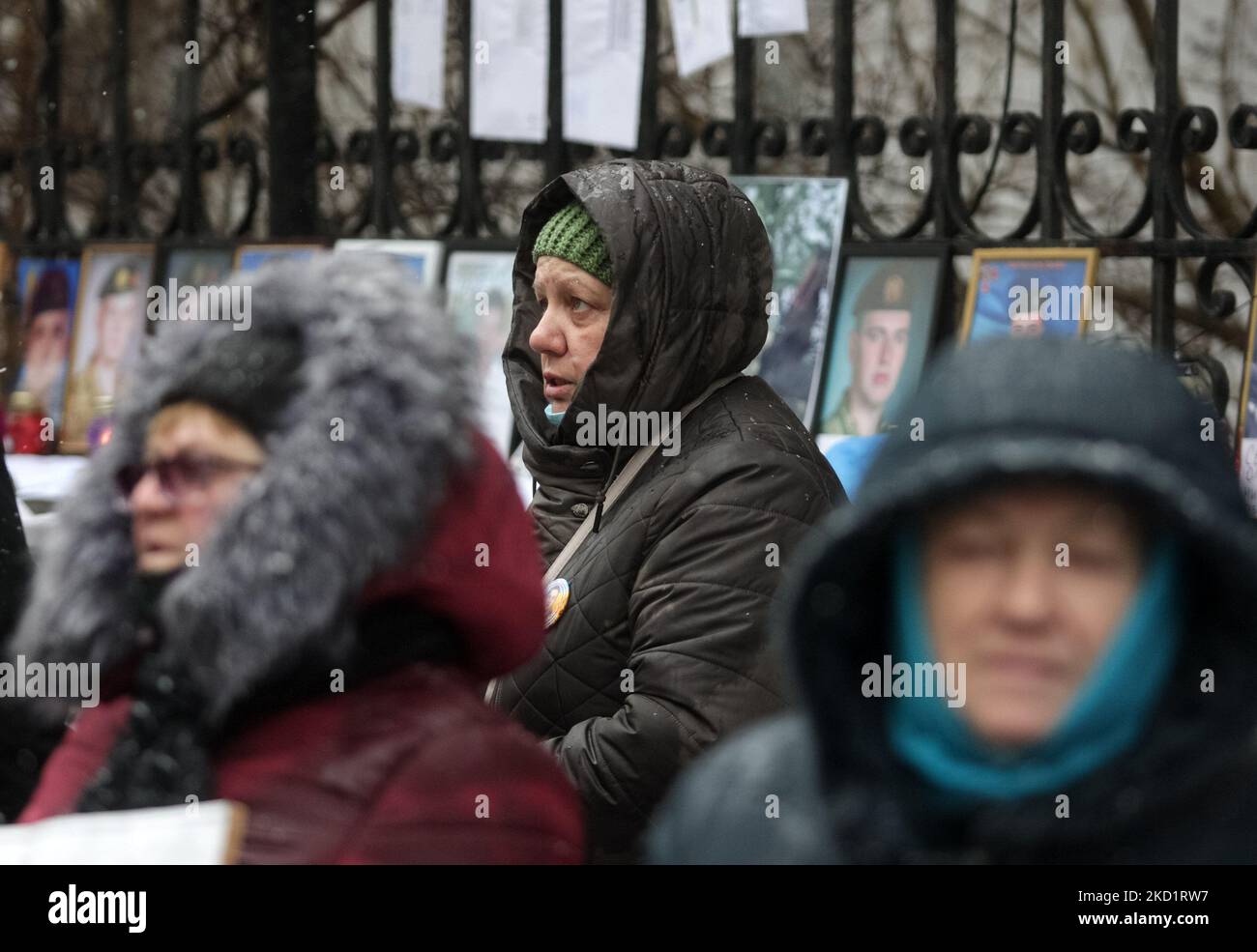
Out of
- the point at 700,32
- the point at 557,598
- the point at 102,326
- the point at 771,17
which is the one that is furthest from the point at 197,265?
the point at 557,598

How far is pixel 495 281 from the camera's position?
5.54 metres

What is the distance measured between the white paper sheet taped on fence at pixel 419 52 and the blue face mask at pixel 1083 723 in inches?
184

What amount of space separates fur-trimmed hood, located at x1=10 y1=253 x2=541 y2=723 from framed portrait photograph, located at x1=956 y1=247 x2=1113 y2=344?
260 centimetres

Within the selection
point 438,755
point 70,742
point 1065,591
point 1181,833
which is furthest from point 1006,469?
point 70,742

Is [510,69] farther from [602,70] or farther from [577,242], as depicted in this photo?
[577,242]

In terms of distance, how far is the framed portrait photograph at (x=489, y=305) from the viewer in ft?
17.8

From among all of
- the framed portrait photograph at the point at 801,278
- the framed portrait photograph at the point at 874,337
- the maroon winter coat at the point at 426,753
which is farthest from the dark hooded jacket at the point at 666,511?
the framed portrait photograph at the point at 801,278

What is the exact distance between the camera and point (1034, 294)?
4566 millimetres

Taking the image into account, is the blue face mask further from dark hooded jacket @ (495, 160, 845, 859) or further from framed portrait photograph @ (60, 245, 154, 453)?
framed portrait photograph @ (60, 245, 154, 453)

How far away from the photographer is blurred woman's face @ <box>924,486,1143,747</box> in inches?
57.6

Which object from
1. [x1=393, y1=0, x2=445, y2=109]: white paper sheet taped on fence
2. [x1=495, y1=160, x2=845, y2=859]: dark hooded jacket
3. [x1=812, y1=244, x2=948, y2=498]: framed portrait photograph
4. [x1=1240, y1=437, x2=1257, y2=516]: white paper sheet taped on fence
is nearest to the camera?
[x1=495, y1=160, x2=845, y2=859]: dark hooded jacket

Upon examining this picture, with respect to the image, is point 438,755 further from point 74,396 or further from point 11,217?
point 11,217

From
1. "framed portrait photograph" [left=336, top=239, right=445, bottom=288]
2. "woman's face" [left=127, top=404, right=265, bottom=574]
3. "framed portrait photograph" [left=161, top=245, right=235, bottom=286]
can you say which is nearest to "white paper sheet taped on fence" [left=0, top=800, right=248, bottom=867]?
"woman's face" [left=127, top=404, right=265, bottom=574]

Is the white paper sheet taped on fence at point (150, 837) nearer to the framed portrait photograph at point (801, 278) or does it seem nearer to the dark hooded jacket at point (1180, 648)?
the dark hooded jacket at point (1180, 648)
